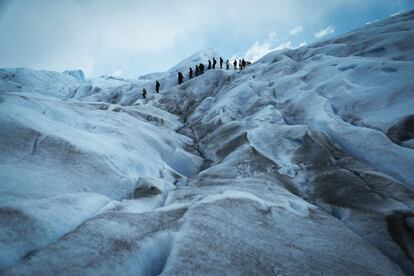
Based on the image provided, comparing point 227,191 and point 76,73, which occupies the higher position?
point 76,73

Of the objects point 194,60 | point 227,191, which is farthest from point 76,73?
point 227,191

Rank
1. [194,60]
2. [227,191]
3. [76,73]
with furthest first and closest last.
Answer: [76,73] < [194,60] < [227,191]

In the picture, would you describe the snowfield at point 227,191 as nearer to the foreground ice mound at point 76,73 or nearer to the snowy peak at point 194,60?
the snowy peak at point 194,60

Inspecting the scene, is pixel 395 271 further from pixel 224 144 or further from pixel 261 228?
pixel 224 144

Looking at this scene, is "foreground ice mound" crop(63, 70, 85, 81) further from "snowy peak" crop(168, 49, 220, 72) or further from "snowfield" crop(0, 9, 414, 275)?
"snowfield" crop(0, 9, 414, 275)

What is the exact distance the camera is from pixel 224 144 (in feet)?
37.0

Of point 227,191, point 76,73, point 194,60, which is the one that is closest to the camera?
point 227,191

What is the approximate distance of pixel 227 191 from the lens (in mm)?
5961

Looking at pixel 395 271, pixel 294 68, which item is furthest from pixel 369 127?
pixel 294 68

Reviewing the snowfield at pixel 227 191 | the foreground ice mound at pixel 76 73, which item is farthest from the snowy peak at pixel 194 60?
the foreground ice mound at pixel 76 73

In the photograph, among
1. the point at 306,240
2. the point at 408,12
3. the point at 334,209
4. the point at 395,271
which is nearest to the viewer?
the point at 395,271

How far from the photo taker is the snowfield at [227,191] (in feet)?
12.6

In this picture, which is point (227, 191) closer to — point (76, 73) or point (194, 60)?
point (194, 60)

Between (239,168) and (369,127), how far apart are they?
4.57 m
